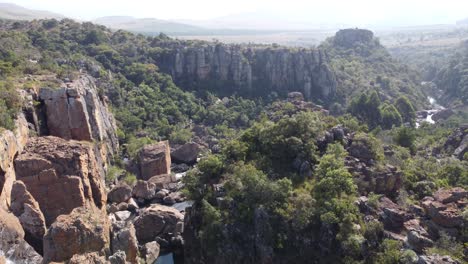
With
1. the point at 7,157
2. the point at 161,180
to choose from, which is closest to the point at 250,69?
the point at 161,180

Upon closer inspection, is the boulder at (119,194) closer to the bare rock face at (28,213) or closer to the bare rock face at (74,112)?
the bare rock face at (74,112)

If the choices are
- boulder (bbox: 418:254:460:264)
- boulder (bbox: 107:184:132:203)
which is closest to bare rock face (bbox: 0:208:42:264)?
boulder (bbox: 107:184:132:203)

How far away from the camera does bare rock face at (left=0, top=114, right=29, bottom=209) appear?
35.5 m

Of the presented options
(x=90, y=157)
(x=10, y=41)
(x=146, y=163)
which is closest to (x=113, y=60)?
(x=10, y=41)

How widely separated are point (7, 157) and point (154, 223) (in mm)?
14562

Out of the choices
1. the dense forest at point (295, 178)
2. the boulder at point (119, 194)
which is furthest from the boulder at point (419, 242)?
the boulder at point (119, 194)

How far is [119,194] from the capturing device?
52125 mm

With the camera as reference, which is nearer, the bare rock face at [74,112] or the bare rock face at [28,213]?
the bare rock face at [28,213]

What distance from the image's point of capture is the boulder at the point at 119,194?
52.0m

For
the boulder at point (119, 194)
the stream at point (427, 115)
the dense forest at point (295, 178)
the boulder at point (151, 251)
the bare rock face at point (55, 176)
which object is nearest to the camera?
the dense forest at point (295, 178)

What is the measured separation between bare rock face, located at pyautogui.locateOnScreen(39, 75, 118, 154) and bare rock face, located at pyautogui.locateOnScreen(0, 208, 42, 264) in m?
18.3

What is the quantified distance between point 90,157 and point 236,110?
4969 centimetres

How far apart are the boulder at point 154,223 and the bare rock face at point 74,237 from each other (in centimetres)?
1105

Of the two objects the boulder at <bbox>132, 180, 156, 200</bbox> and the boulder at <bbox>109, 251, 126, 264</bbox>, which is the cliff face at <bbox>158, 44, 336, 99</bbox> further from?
the boulder at <bbox>109, 251, 126, 264</bbox>
